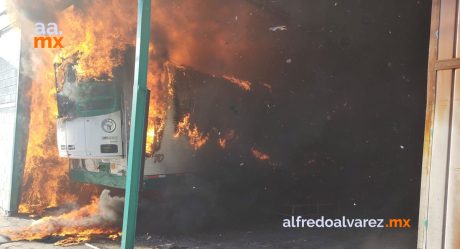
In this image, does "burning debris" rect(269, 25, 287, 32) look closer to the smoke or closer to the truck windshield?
the truck windshield

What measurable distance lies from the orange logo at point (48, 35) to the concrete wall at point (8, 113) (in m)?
0.34

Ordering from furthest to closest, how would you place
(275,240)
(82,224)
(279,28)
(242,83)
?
(242,83), (279,28), (82,224), (275,240)

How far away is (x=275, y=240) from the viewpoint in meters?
5.64

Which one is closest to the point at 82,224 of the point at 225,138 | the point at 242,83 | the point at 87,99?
the point at 87,99

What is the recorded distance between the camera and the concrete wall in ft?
21.1

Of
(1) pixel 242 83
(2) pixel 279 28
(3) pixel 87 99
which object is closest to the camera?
(3) pixel 87 99

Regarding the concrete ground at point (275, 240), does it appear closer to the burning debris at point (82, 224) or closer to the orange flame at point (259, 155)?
the burning debris at point (82, 224)

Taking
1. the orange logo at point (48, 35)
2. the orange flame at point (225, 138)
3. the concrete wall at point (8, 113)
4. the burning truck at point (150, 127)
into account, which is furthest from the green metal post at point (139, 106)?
the concrete wall at point (8, 113)

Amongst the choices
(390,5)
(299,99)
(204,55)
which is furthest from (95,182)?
(390,5)

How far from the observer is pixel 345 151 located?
279 inches

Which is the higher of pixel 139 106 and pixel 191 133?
pixel 139 106

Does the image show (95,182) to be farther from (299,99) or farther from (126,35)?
(299,99)

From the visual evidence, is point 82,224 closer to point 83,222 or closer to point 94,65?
point 83,222

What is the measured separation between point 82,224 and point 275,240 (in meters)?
3.14
